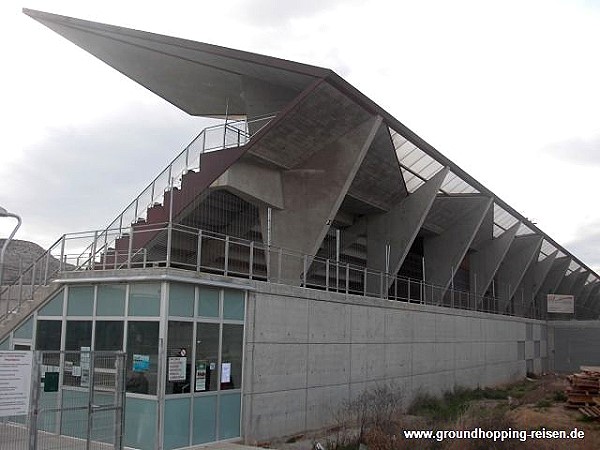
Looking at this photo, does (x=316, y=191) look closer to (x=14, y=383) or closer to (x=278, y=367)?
(x=278, y=367)

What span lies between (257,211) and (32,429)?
1501 centimetres

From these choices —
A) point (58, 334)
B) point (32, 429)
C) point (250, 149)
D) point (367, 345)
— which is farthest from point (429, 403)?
point (32, 429)

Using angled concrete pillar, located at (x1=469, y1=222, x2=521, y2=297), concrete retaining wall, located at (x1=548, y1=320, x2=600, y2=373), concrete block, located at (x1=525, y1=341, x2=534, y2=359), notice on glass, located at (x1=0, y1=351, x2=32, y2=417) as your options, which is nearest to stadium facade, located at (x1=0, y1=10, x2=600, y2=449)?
notice on glass, located at (x1=0, y1=351, x2=32, y2=417)

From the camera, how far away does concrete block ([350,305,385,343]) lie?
22.3m

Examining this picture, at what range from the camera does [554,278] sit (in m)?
64.8

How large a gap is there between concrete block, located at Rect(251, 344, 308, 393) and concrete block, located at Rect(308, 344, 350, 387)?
1.37 feet

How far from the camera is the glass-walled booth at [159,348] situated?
47.3ft

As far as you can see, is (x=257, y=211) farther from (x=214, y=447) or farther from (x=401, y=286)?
(x=214, y=447)

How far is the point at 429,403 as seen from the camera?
88.0 feet

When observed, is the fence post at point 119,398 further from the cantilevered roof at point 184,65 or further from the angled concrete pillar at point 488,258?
the angled concrete pillar at point 488,258

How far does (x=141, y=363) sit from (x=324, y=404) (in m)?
7.41

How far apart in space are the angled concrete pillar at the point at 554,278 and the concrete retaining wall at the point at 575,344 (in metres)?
5.11

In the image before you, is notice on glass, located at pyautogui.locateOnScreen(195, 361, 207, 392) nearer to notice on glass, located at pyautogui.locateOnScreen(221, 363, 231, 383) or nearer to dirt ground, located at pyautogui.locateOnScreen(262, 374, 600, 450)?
notice on glass, located at pyautogui.locateOnScreen(221, 363, 231, 383)

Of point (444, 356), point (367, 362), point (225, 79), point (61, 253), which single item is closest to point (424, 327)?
Answer: point (444, 356)
